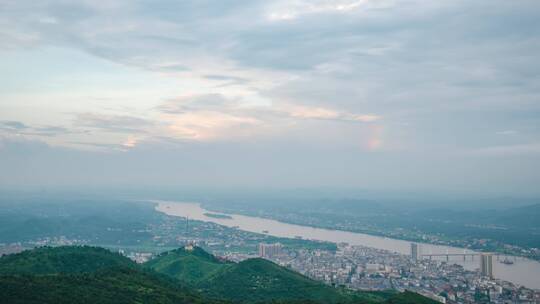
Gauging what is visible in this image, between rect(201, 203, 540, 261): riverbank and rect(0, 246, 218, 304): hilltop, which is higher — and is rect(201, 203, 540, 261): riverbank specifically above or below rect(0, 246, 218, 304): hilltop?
below

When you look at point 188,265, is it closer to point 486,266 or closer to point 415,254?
point 486,266

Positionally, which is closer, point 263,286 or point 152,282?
point 152,282

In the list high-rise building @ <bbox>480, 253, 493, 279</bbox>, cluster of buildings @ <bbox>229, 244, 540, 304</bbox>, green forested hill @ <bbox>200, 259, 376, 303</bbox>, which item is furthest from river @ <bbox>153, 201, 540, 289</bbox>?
green forested hill @ <bbox>200, 259, 376, 303</bbox>

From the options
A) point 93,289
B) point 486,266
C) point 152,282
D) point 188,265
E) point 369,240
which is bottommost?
point 486,266

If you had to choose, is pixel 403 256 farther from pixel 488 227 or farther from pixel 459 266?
pixel 488 227

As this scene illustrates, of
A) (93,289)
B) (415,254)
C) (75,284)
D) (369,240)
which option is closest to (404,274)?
(415,254)

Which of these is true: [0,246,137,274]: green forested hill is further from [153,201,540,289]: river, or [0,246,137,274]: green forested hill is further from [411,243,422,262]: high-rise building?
[153,201,540,289]: river

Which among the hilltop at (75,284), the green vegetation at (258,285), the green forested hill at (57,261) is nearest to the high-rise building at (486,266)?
the green vegetation at (258,285)
